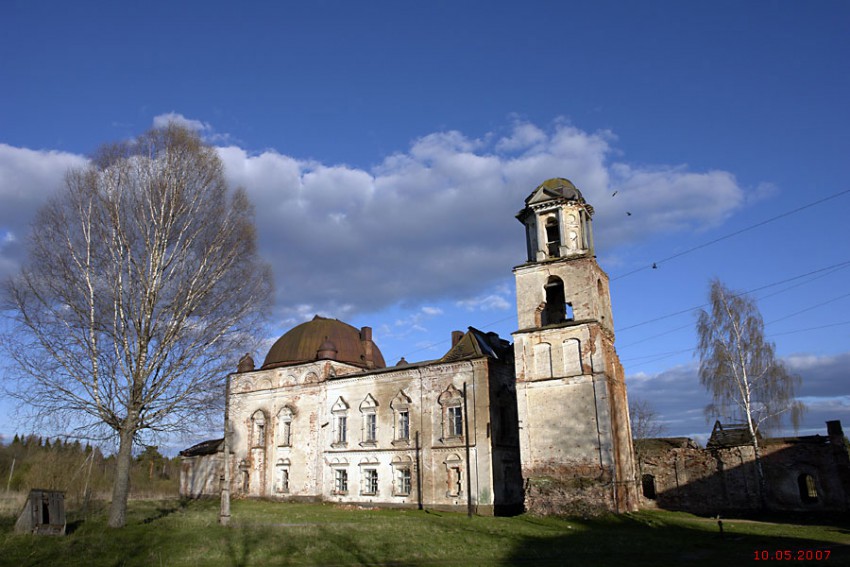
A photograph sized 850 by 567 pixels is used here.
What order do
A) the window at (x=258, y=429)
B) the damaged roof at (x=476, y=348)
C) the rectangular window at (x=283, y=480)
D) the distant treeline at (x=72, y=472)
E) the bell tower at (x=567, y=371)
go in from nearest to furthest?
the distant treeline at (x=72, y=472) < the bell tower at (x=567, y=371) < the damaged roof at (x=476, y=348) < the rectangular window at (x=283, y=480) < the window at (x=258, y=429)

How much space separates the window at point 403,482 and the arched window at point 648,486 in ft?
39.1

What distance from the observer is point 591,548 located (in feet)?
52.3

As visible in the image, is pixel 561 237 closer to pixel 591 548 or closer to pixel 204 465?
pixel 591 548

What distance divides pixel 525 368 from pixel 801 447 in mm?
12924

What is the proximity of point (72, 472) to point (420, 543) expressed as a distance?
22.7 metres

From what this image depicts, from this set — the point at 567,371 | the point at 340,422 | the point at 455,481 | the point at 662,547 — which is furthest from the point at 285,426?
the point at 662,547

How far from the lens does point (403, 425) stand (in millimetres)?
32344

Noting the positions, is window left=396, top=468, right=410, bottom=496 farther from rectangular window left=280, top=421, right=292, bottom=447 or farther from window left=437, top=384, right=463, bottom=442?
rectangular window left=280, top=421, right=292, bottom=447

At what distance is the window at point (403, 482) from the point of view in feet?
103

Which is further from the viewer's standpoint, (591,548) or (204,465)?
(204,465)

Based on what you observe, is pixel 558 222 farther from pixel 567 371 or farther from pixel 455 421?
pixel 455 421

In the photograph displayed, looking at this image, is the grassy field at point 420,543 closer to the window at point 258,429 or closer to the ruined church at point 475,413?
the ruined church at point 475,413

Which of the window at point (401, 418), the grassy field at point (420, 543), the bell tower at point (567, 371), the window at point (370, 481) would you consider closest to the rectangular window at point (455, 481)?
the window at point (401, 418)

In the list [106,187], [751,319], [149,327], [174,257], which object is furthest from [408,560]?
[751,319]
